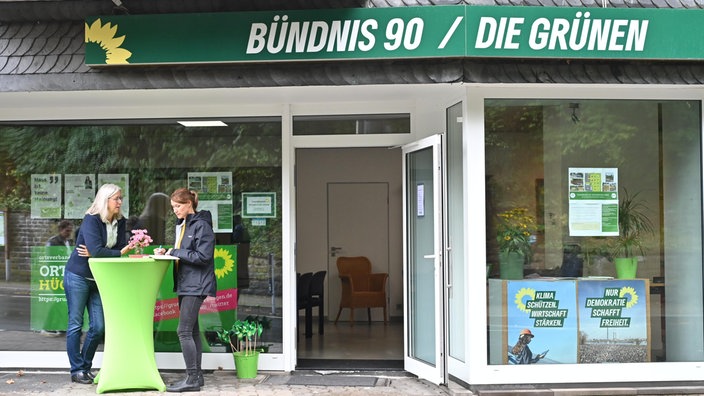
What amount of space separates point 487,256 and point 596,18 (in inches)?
84.2

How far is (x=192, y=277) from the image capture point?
6863 millimetres

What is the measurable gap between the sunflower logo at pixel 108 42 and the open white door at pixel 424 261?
2.65 meters

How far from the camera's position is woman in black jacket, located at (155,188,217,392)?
6844 millimetres

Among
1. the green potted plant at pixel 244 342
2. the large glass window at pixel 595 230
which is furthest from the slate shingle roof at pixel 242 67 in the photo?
the green potted plant at pixel 244 342

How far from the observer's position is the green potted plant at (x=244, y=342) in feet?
24.8

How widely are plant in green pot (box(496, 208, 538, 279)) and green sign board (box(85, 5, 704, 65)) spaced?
1.43m

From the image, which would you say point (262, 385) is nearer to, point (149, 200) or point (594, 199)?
point (149, 200)

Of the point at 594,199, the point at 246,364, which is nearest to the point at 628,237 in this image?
the point at 594,199

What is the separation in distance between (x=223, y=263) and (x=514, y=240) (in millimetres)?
2791

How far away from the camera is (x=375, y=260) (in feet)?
40.7

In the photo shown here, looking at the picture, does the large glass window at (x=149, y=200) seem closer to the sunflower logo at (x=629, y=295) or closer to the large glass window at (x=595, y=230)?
the large glass window at (x=595, y=230)

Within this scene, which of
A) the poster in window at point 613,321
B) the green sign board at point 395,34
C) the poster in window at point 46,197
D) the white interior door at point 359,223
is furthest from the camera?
the white interior door at point 359,223

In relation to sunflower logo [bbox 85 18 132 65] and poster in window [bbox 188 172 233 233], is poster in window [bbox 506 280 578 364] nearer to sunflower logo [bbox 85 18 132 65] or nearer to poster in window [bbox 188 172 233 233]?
poster in window [bbox 188 172 233 233]

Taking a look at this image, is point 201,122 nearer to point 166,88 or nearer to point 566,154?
point 166,88
